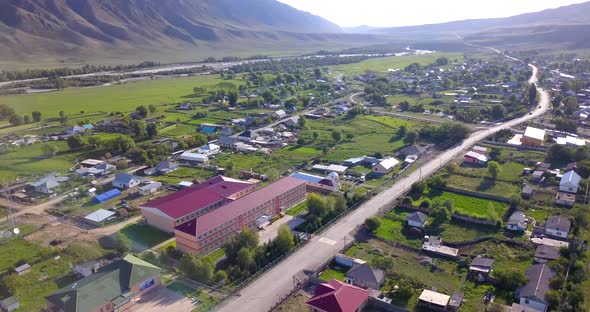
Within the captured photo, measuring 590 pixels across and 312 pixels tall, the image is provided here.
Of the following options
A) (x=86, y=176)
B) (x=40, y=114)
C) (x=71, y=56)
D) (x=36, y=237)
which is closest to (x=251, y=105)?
(x=40, y=114)

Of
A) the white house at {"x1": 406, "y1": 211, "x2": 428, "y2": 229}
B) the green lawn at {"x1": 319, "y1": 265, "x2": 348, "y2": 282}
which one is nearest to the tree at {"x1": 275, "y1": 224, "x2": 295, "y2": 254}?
the green lawn at {"x1": 319, "y1": 265, "x2": 348, "y2": 282}

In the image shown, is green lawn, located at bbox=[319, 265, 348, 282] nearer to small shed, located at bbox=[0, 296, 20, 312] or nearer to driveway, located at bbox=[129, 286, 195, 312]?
driveway, located at bbox=[129, 286, 195, 312]

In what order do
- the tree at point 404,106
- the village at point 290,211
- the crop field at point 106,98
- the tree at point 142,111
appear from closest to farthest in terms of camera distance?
the village at point 290,211 < the tree at point 142,111 < the tree at point 404,106 < the crop field at point 106,98

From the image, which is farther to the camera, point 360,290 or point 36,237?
point 36,237

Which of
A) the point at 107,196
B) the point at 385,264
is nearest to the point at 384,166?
the point at 385,264

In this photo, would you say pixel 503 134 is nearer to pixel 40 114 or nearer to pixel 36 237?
pixel 36 237

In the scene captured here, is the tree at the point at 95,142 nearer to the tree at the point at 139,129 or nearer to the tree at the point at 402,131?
the tree at the point at 139,129

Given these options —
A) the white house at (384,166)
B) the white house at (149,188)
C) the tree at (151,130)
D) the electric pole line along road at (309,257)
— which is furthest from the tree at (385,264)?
the tree at (151,130)
